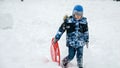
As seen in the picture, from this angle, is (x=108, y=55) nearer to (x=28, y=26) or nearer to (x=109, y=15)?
(x=28, y=26)

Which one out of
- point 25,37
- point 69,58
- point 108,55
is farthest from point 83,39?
point 25,37

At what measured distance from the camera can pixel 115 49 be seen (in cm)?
856

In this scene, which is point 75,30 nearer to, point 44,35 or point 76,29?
Result: point 76,29

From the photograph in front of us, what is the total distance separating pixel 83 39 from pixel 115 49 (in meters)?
2.55

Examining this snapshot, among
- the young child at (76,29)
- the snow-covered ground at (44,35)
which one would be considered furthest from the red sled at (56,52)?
the young child at (76,29)

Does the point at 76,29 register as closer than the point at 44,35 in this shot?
Yes

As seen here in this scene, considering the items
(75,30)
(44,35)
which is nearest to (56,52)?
(75,30)

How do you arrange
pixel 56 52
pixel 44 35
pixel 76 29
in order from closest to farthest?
pixel 76 29, pixel 56 52, pixel 44 35

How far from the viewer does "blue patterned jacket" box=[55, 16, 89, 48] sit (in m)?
6.21

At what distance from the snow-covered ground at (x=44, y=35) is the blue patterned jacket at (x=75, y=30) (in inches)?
44.4

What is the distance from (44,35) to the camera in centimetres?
984

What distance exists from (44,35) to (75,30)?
147 inches

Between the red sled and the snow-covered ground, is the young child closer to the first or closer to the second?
the red sled

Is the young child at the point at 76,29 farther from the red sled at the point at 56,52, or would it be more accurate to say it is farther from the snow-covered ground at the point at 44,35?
the snow-covered ground at the point at 44,35
